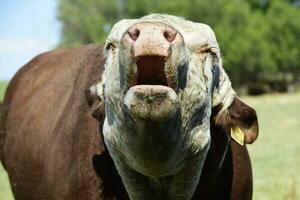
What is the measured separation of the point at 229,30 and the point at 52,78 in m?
47.1

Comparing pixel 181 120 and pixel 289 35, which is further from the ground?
pixel 181 120

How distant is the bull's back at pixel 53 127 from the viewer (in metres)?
3.78

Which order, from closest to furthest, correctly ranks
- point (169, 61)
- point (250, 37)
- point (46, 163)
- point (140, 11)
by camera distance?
1. point (169, 61)
2. point (46, 163)
3. point (250, 37)
4. point (140, 11)

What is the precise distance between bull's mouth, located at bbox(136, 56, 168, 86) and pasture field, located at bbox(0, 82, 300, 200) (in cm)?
498

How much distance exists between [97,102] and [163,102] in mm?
903

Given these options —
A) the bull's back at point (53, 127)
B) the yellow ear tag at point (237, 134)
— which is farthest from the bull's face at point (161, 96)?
the bull's back at point (53, 127)

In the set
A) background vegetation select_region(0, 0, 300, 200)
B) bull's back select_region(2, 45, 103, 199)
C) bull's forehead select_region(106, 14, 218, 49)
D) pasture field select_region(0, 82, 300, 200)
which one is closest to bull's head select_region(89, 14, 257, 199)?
bull's forehead select_region(106, 14, 218, 49)

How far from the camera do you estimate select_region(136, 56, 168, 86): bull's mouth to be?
2.59 meters

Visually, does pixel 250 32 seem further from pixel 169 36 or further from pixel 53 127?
pixel 169 36

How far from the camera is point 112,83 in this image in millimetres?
2955

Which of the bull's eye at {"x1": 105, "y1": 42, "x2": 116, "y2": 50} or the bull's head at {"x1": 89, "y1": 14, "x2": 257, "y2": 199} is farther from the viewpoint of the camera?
the bull's eye at {"x1": 105, "y1": 42, "x2": 116, "y2": 50}

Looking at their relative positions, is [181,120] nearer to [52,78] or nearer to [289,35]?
[52,78]

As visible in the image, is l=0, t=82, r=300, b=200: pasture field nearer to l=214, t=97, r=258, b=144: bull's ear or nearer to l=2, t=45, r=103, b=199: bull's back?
l=2, t=45, r=103, b=199: bull's back

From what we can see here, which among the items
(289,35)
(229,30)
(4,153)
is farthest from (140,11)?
(4,153)
